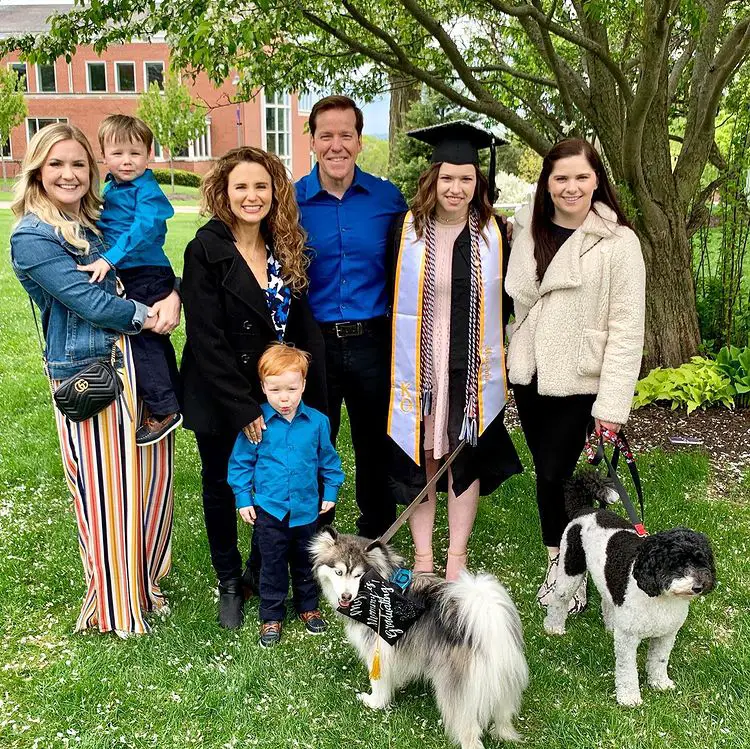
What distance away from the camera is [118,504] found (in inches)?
144

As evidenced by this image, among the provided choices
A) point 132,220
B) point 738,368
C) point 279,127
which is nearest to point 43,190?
point 132,220

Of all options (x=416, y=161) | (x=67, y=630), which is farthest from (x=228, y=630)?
(x=416, y=161)

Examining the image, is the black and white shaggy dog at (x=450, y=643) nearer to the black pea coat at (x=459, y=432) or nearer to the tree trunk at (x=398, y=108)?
the black pea coat at (x=459, y=432)

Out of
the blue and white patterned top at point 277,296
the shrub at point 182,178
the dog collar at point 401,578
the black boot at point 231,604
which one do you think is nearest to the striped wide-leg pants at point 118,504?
the black boot at point 231,604

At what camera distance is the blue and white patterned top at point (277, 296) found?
3625mm

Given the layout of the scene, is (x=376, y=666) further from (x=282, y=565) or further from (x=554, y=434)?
(x=554, y=434)

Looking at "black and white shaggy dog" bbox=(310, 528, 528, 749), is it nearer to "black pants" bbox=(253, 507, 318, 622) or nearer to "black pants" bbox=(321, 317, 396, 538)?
"black pants" bbox=(253, 507, 318, 622)

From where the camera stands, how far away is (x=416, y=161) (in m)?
13.4

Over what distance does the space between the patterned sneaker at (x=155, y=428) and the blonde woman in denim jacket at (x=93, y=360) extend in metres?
0.05

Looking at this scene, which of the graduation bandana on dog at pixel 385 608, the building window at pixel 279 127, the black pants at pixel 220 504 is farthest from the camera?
the building window at pixel 279 127

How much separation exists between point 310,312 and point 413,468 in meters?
1.04

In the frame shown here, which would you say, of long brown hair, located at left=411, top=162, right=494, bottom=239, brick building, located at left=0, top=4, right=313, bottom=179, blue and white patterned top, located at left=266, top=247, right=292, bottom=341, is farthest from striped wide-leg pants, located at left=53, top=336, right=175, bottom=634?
brick building, located at left=0, top=4, right=313, bottom=179

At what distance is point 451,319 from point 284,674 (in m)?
1.93

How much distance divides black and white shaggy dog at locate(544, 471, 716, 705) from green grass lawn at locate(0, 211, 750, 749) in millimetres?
160
